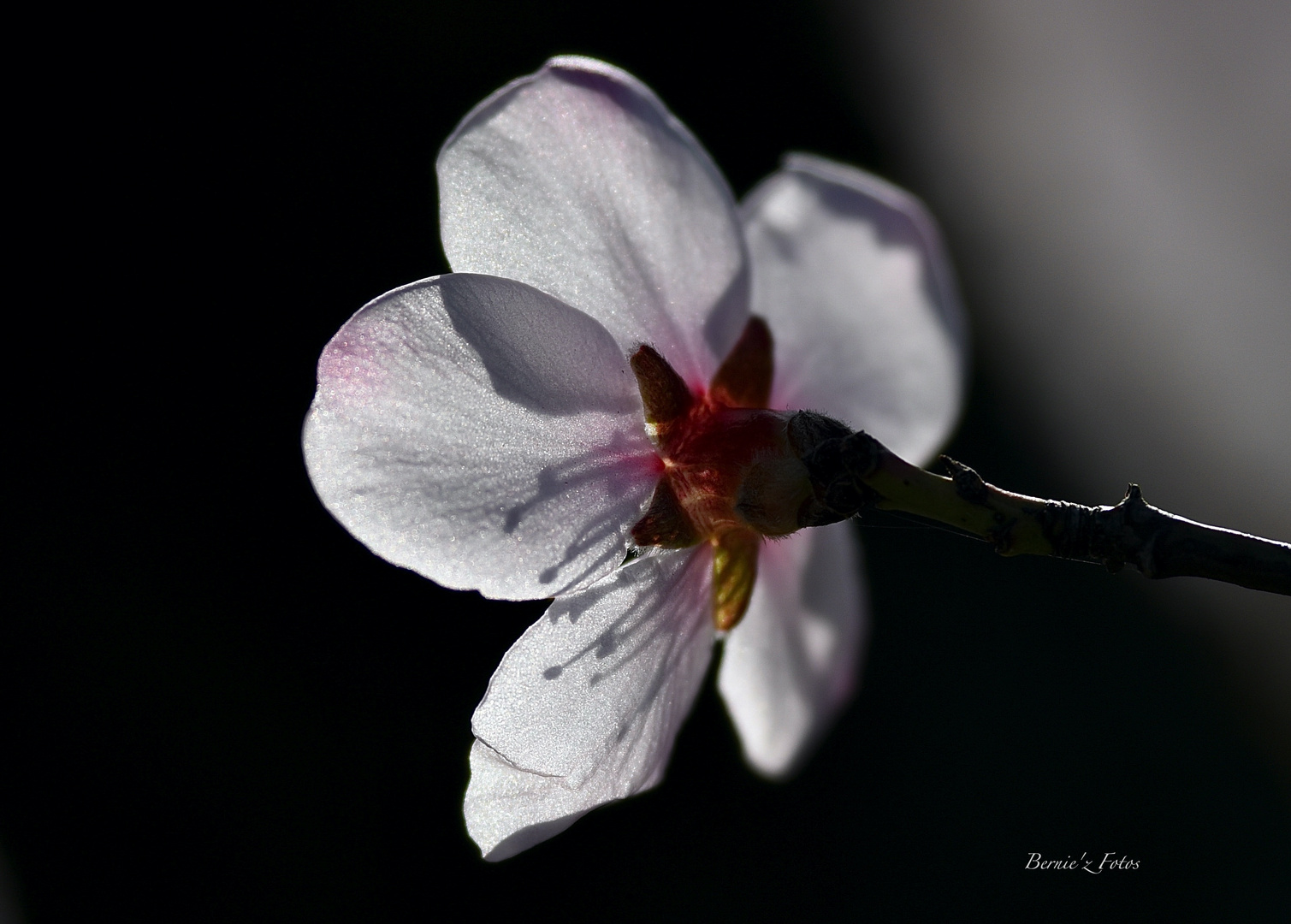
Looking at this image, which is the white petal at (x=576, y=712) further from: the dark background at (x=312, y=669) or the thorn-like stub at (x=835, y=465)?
the dark background at (x=312, y=669)

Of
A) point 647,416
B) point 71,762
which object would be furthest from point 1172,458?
point 71,762

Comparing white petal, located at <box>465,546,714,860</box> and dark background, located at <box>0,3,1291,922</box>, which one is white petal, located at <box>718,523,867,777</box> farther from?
dark background, located at <box>0,3,1291,922</box>

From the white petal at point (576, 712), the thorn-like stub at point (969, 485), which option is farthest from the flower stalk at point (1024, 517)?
the white petal at point (576, 712)

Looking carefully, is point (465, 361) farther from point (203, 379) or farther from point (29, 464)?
point (29, 464)

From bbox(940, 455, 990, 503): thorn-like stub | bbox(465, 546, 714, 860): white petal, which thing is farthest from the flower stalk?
bbox(465, 546, 714, 860): white petal

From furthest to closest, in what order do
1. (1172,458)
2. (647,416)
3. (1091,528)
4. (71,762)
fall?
(1172,458)
(71,762)
(647,416)
(1091,528)

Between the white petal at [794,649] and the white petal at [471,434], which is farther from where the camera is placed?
the white petal at [794,649]
